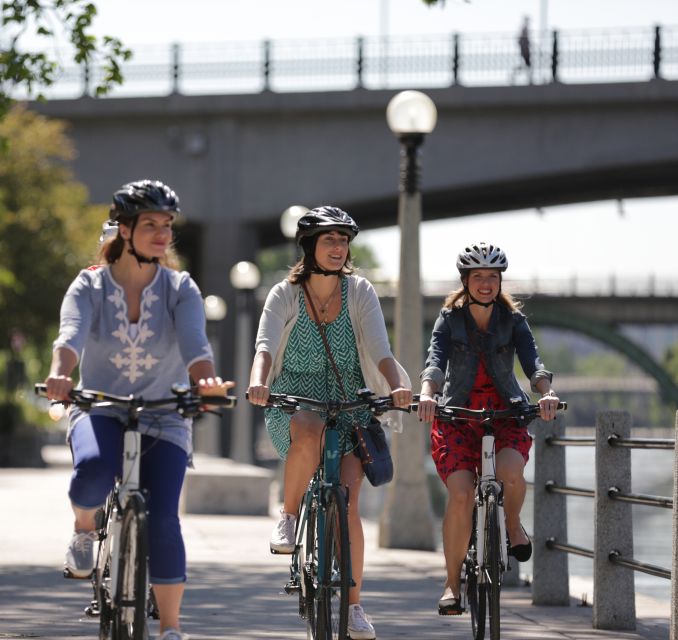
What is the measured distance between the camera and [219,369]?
1667 inches

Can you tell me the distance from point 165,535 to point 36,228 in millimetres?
29751

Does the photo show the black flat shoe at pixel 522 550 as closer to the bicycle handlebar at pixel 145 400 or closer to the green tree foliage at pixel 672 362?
the bicycle handlebar at pixel 145 400

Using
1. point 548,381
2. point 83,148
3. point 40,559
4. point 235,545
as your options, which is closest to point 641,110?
point 83,148

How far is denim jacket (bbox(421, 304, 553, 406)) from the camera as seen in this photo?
7.77 meters

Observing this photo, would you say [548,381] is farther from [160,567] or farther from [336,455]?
[160,567]

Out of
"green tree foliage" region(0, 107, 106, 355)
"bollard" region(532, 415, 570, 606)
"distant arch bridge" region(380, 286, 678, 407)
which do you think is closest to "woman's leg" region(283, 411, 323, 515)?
"bollard" region(532, 415, 570, 606)

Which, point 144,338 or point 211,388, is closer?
point 211,388

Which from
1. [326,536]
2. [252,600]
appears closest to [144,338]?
[326,536]

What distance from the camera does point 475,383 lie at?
25.7ft

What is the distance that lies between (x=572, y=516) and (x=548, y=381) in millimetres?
26530

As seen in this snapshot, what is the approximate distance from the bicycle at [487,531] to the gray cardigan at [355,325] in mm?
372

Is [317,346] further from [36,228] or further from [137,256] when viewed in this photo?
[36,228]

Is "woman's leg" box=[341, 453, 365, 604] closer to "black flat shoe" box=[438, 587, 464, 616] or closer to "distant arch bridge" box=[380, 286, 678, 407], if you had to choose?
"black flat shoe" box=[438, 587, 464, 616]

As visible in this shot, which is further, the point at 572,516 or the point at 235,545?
the point at 572,516
